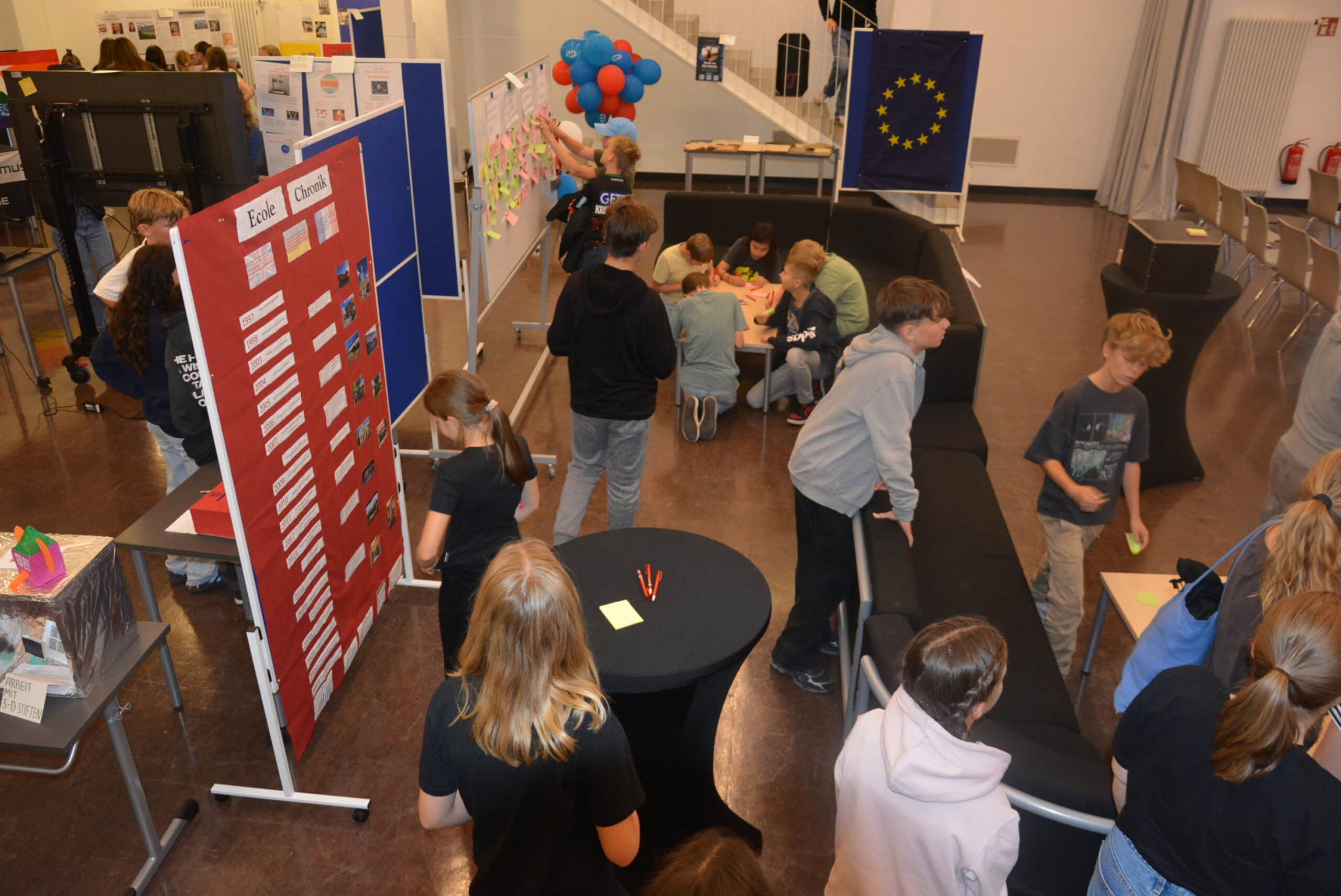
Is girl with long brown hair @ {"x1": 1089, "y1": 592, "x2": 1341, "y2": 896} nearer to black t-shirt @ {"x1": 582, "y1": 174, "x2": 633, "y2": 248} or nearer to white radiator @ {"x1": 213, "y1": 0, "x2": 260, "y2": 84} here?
black t-shirt @ {"x1": 582, "y1": 174, "x2": 633, "y2": 248}

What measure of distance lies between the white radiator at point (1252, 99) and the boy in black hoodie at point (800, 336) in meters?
7.14

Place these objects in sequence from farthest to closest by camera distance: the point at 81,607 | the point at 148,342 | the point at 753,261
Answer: the point at 753,261
the point at 148,342
the point at 81,607

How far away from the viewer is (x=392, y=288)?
4.34m

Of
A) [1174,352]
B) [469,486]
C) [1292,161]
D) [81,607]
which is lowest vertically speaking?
[1292,161]

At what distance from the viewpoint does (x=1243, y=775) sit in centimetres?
168

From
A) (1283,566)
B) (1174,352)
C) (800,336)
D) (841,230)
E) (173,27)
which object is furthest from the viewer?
(173,27)

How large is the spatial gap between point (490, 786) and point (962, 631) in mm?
984

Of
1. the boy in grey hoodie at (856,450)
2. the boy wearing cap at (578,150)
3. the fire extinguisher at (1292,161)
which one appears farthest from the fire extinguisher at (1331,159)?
the boy in grey hoodie at (856,450)

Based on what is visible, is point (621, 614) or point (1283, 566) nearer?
→ point (1283, 566)

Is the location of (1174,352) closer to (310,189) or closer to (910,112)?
(310,189)

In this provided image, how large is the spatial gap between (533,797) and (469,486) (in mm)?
1128

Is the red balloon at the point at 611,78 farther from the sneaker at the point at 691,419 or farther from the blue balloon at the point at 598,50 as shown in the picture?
the sneaker at the point at 691,419

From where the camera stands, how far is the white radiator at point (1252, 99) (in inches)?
380

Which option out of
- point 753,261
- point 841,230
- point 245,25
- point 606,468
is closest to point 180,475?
point 606,468
